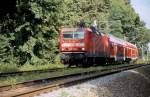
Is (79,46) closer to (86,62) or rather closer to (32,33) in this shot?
(86,62)

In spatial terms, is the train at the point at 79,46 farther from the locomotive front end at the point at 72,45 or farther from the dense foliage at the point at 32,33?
the dense foliage at the point at 32,33

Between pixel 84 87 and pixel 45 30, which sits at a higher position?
pixel 45 30

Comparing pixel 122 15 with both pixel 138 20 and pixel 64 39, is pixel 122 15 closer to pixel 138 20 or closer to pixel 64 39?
pixel 138 20

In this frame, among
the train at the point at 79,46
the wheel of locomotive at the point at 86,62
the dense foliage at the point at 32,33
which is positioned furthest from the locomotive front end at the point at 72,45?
the dense foliage at the point at 32,33

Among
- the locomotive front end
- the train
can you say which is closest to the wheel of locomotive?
the train

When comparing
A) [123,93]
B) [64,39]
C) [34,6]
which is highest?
[34,6]

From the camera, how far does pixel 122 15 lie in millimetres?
117500

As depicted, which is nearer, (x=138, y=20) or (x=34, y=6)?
(x=34, y=6)

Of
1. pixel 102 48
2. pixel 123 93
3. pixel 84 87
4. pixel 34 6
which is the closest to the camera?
pixel 123 93

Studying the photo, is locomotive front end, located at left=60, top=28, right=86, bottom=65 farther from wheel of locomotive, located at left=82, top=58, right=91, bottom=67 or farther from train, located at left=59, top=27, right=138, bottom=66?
wheel of locomotive, located at left=82, top=58, right=91, bottom=67

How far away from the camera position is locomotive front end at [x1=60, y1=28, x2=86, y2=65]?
104 ft

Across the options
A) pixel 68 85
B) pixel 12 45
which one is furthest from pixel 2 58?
pixel 68 85

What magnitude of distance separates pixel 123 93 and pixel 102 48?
2243 centimetres

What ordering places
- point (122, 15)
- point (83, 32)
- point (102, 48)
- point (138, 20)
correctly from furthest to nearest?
point (138, 20)
point (122, 15)
point (102, 48)
point (83, 32)
